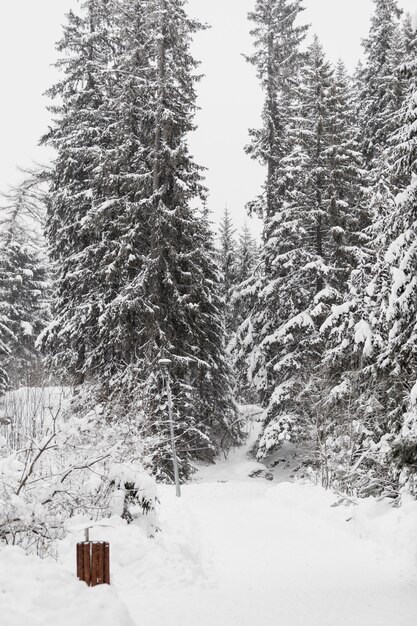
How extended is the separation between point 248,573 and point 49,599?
18.7 feet

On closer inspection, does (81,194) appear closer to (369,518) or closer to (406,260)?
(406,260)

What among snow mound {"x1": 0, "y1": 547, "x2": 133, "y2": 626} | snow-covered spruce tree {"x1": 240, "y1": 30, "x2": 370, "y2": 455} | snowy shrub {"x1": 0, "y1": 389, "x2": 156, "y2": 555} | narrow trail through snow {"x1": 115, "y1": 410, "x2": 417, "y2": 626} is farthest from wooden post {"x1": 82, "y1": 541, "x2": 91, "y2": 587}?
snow-covered spruce tree {"x1": 240, "y1": 30, "x2": 370, "y2": 455}

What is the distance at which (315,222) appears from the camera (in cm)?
2300

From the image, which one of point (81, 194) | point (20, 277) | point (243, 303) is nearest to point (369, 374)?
point (243, 303)

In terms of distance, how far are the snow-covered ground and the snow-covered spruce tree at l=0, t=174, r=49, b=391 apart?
19.9 metres

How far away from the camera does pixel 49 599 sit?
5324 millimetres

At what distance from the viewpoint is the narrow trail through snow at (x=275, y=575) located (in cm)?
756

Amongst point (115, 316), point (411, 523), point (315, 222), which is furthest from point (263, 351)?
point (411, 523)

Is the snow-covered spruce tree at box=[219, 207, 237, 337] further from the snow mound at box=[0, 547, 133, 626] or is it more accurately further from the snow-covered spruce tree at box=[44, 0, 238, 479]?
the snow mound at box=[0, 547, 133, 626]

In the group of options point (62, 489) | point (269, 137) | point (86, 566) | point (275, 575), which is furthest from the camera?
point (269, 137)

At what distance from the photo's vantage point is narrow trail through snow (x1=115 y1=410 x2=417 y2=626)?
24.8ft

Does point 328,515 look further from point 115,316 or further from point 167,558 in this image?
point 115,316

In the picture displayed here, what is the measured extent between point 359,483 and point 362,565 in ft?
14.1

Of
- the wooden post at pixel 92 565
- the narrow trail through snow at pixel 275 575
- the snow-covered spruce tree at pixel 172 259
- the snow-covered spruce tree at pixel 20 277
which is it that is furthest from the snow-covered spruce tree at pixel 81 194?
the wooden post at pixel 92 565
